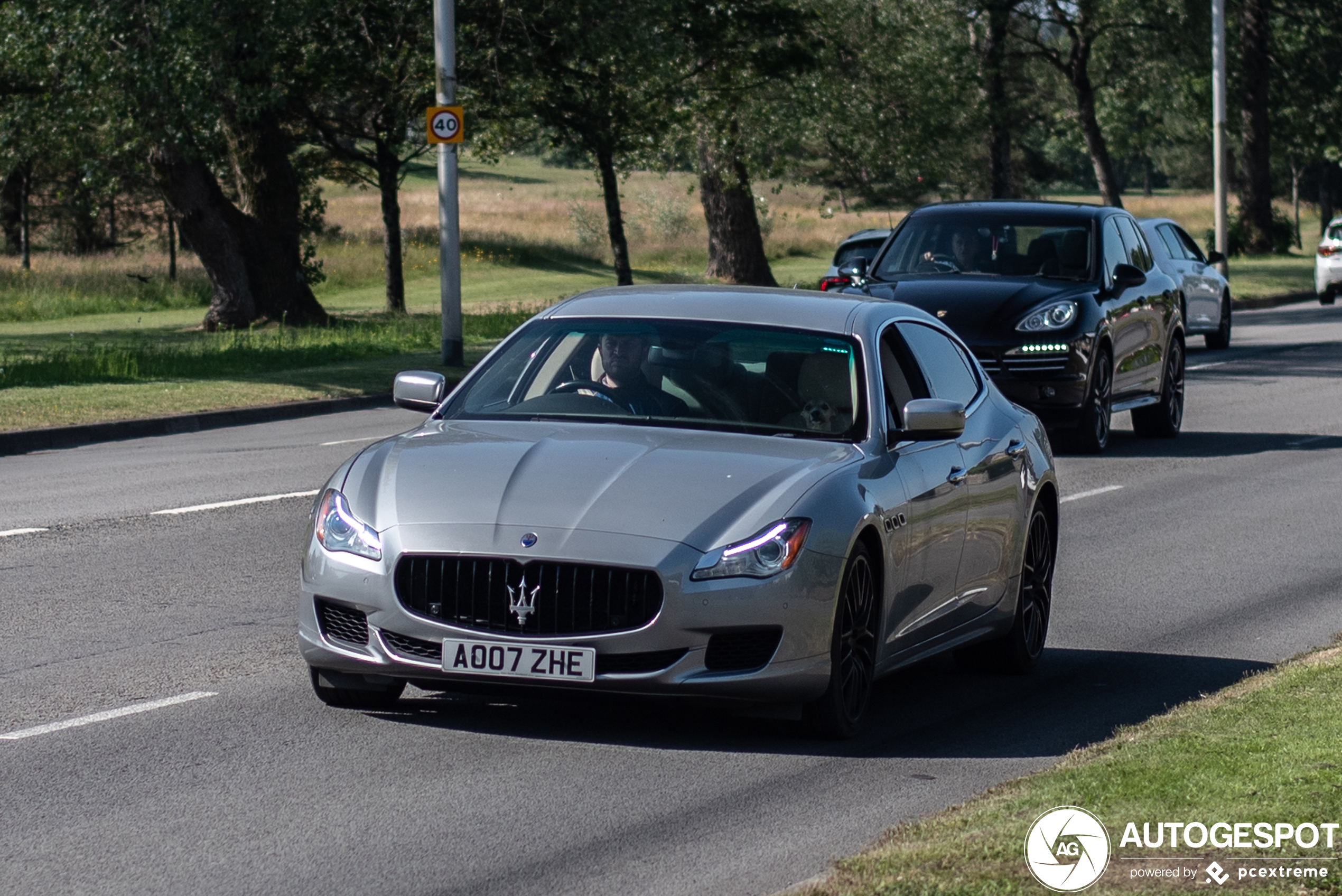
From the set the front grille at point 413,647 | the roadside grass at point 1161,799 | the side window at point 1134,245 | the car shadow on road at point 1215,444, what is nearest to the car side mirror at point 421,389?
the front grille at point 413,647

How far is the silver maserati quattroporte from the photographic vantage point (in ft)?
20.4

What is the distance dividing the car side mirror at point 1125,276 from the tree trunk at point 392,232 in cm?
2307

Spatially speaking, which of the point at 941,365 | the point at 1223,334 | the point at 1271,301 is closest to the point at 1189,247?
the point at 1223,334

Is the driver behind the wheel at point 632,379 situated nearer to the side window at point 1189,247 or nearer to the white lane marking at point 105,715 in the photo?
the white lane marking at point 105,715

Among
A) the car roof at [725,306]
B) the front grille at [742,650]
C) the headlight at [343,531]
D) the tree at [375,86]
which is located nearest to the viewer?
the front grille at [742,650]

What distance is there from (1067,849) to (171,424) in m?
14.8

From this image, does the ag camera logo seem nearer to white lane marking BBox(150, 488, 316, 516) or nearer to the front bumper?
the front bumper

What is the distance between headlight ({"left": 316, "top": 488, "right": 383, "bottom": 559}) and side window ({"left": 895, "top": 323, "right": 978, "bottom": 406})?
2505 millimetres

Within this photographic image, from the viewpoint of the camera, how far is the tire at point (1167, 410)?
58.8 ft

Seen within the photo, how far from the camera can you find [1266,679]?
764 centimetres

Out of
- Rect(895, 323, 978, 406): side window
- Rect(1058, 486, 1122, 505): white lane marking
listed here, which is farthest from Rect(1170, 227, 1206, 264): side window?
Rect(895, 323, 978, 406): side window

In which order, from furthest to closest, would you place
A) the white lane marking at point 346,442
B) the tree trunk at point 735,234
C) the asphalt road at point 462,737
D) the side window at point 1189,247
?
the tree trunk at point 735,234, the side window at point 1189,247, the white lane marking at point 346,442, the asphalt road at point 462,737

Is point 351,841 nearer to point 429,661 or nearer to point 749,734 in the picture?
point 429,661

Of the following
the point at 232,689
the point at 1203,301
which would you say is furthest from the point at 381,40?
the point at 232,689
